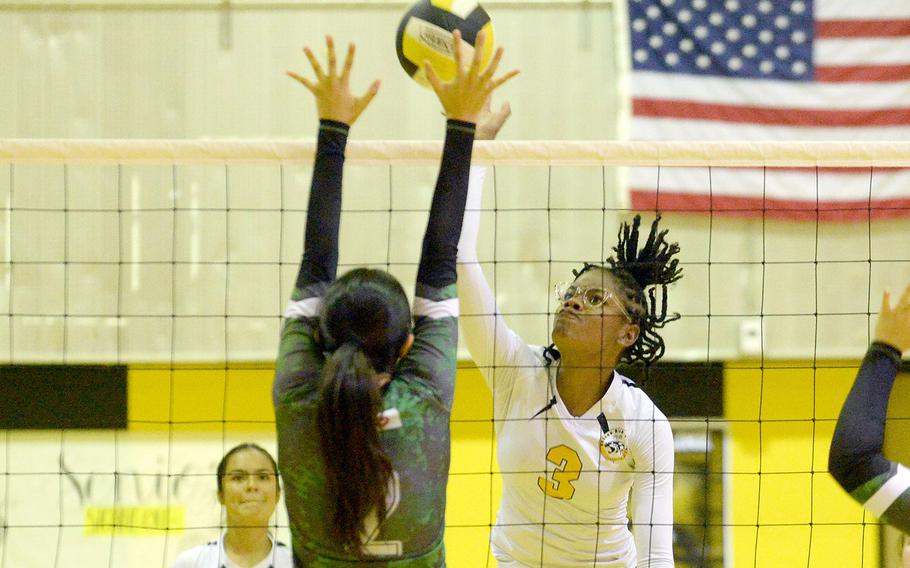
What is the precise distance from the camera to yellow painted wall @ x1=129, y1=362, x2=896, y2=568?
7.49 meters

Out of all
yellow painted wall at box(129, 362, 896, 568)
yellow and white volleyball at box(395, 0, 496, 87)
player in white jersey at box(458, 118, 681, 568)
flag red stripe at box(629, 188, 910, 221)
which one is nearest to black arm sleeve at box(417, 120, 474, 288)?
yellow and white volleyball at box(395, 0, 496, 87)

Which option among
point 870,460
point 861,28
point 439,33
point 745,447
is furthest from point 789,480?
point 870,460

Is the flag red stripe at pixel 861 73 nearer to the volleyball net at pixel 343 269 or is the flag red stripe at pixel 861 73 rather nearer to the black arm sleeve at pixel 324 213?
the volleyball net at pixel 343 269

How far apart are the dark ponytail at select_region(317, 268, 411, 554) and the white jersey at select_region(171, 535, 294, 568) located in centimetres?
247

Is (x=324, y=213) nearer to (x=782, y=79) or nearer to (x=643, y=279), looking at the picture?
(x=643, y=279)

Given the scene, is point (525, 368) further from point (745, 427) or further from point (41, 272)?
point (41, 272)

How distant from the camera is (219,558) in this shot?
468cm

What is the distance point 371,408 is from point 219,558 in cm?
274

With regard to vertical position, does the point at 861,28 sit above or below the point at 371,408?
above

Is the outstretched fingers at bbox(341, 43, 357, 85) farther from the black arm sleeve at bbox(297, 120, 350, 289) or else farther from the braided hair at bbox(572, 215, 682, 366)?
the braided hair at bbox(572, 215, 682, 366)

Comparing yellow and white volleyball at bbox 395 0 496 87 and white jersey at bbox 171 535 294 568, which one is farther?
white jersey at bbox 171 535 294 568

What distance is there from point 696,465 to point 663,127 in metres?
2.52

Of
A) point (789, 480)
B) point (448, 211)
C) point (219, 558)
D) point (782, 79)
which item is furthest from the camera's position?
point (782, 79)

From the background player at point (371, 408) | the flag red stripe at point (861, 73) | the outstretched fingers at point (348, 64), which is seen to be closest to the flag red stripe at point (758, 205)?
the flag red stripe at point (861, 73)
